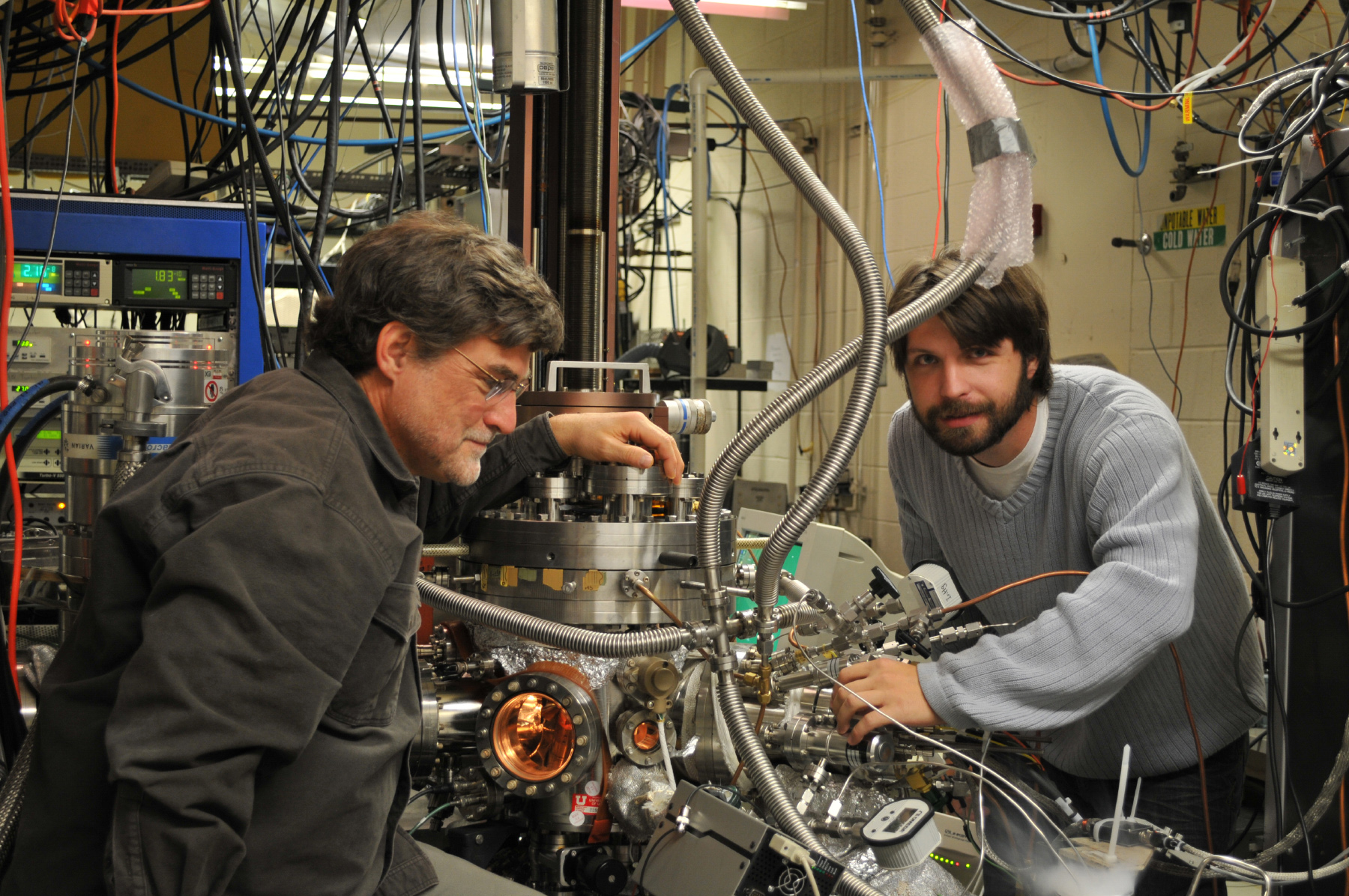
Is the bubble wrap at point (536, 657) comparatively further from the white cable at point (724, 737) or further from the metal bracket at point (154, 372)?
the metal bracket at point (154, 372)

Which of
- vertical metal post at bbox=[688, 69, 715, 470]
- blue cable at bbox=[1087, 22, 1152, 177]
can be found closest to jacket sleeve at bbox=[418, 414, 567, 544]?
blue cable at bbox=[1087, 22, 1152, 177]

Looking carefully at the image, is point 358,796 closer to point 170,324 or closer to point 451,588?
point 451,588

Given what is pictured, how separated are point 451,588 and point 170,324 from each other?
1291 millimetres

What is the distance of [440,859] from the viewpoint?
54.4 inches

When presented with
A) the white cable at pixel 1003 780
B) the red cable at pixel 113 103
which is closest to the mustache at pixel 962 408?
the white cable at pixel 1003 780

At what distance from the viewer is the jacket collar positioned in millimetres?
1058

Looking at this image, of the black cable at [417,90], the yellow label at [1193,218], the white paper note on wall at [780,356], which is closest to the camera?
the black cable at [417,90]

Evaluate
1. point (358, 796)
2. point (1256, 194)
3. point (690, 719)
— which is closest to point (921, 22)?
point (1256, 194)

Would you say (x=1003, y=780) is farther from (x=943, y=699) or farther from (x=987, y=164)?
(x=987, y=164)

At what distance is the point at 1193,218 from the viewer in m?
3.17

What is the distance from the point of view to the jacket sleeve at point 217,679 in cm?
82

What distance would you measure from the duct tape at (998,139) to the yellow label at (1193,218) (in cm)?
221

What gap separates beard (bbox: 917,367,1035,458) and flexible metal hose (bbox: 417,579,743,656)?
52 centimetres

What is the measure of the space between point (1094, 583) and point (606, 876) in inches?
29.2
